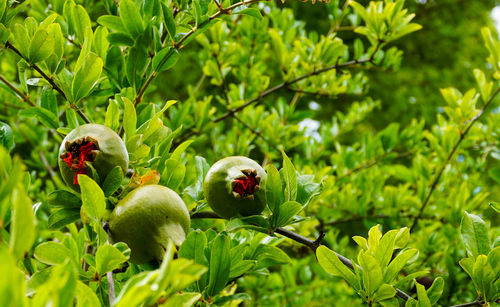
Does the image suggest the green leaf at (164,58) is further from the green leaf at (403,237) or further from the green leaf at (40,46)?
the green leaf at (403,237)

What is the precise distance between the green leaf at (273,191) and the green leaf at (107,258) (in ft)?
1.07

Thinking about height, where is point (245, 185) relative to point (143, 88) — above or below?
below

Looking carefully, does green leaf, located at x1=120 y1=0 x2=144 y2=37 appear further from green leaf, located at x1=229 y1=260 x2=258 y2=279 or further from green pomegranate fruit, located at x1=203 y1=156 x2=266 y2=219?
green leaf, located at x1=229 y1=260 x2=258 y2=279

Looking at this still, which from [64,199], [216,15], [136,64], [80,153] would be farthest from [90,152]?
[216,15]

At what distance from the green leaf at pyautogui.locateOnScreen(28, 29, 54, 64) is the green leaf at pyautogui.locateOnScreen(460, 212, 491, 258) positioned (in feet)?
3.08

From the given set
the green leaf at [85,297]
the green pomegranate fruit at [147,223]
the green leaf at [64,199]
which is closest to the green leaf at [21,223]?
the green leaf at [85,297]

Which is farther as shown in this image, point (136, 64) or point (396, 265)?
point (136, 64)

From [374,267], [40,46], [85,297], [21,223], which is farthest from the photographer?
[40,46]

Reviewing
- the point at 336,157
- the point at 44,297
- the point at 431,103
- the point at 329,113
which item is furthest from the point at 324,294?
the point at 431,103

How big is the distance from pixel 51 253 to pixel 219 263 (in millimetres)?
298

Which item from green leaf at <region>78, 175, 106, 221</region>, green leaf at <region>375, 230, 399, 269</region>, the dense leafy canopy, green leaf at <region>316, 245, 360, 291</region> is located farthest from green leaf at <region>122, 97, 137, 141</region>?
green leaf at <region>375, 230, 399, 269</region>

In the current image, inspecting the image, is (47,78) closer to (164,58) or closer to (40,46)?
(40,46)

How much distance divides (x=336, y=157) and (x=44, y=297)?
6.25ft

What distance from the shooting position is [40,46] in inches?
36.1
